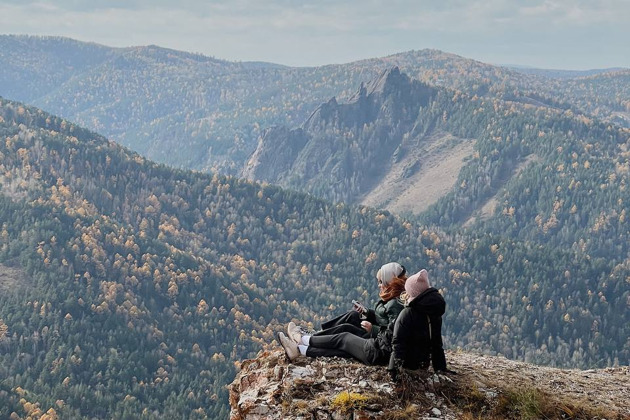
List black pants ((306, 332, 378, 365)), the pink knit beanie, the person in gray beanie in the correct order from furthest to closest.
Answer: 1. the person in gray beanie
2. black pants ((306, 332, 378, 365))
3. the pink knit beanie

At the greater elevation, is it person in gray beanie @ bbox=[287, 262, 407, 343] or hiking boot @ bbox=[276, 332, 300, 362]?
person in gray beanie @ bbox=[287, 262, 407, 343]

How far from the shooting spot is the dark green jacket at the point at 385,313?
32719mm

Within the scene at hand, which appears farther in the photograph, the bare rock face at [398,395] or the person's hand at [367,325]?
the person's hand at [367,325]

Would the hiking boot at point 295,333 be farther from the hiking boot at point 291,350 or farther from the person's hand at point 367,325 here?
the person's hand at point 367,325

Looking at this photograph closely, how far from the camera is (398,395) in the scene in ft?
100

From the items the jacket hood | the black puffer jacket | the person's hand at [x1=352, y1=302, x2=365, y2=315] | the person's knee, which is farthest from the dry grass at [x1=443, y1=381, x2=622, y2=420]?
the person's knee

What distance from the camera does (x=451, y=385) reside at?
3150cm

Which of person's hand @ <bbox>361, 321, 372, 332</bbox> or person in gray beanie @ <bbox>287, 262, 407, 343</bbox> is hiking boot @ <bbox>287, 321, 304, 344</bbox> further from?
person's hand @ <bbox>361, 321, 372, 332</bbox>

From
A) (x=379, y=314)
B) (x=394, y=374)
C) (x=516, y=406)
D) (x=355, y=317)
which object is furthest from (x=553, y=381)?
(x=355, y=317)

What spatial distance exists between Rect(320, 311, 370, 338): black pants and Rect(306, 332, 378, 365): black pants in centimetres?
67

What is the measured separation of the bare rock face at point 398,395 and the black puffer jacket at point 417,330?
0.87 meters

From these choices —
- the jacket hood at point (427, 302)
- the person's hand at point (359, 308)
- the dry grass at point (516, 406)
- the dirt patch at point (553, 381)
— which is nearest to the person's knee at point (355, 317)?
the person's hand at point (359, 308)

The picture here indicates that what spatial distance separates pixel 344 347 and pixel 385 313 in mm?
2651

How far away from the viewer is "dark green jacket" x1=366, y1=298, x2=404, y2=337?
3272 centimetres
